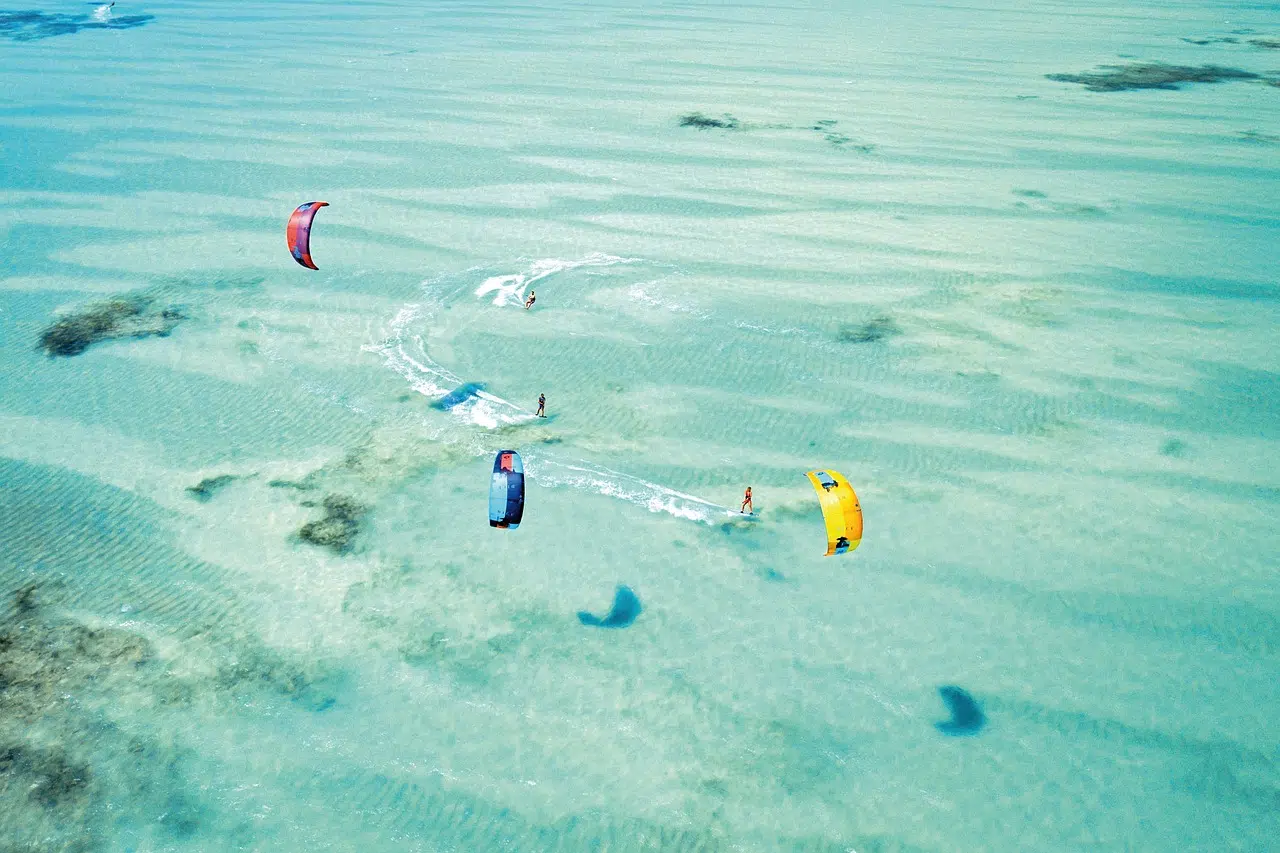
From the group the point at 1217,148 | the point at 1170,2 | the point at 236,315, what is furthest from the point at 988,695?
the point at 1170,2

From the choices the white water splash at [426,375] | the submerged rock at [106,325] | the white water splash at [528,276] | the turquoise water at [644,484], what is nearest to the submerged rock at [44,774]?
the turquoise water at [644,484]

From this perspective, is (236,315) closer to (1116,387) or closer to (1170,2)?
(1116,387)

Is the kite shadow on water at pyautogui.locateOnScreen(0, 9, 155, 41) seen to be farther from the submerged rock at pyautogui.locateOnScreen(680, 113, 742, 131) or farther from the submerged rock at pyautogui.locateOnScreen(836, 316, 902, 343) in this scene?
the submerged rock at pyautogui.locateOnScreen(836, 316, 902, 343)

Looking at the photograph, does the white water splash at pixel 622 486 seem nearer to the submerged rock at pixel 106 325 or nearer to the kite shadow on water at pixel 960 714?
the kite shadow on water at pixel 960 714

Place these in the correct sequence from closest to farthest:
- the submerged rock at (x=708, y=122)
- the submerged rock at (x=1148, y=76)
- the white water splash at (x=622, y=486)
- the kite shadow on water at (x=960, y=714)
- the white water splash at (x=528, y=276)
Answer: the kite shadow on water at (x=960, y=714) < the white water splash at (x=622, y=486) < the white water splash at (x=528, y=276) < the submerged rock at (x=708, y=122) < the submerged rock at (x=1148, y=76)

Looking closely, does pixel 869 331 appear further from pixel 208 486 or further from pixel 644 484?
pixel 208 486

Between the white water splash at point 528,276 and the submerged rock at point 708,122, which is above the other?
the submerged rock at point 708,122

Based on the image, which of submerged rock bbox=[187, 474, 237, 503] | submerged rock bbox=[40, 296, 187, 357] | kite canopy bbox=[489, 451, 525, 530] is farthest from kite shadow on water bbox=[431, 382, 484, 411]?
submerged rock bbox=[40, 296, 187, 357]
